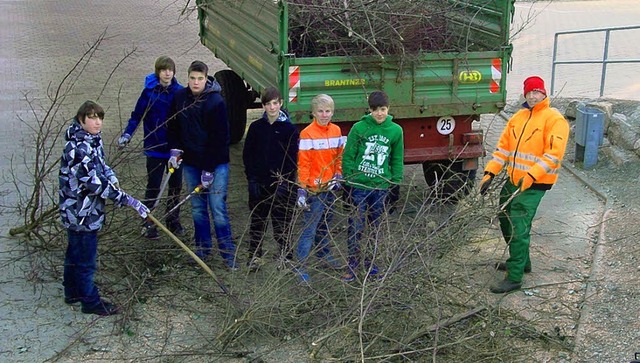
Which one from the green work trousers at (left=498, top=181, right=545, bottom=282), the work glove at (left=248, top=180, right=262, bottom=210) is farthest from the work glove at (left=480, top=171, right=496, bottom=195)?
the work glove at (left=248, top=180, right=262, bottom=210)

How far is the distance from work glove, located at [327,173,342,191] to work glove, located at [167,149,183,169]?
119 centimetres

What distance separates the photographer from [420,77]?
757cm

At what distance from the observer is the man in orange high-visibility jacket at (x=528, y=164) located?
6.19 m

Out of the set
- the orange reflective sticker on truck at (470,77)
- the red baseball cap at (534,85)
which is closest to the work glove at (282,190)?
the red baseball cap at (534,85)

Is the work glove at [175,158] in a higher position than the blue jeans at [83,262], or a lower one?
higher

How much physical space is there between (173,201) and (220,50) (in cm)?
339

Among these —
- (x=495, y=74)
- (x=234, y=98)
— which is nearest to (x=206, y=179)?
(x=495, y=74)

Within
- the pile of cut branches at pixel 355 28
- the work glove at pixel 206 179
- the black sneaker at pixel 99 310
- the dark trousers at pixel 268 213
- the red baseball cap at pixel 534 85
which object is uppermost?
the pile of cut branches at pixel 355 28

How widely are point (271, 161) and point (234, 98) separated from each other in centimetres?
386

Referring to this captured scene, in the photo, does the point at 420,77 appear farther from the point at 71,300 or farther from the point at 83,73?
the point at 83,73

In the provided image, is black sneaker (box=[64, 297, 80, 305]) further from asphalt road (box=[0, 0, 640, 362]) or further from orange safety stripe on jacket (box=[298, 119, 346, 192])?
orange safety stripe on jacket (box=[298, 119, 346, 192])

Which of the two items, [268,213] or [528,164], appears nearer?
[528,164]

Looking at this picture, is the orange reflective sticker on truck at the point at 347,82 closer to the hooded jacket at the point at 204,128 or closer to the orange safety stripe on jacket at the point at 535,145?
the hooded jacket at the point at 204,128

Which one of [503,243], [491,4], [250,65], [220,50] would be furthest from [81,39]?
[503,243]
